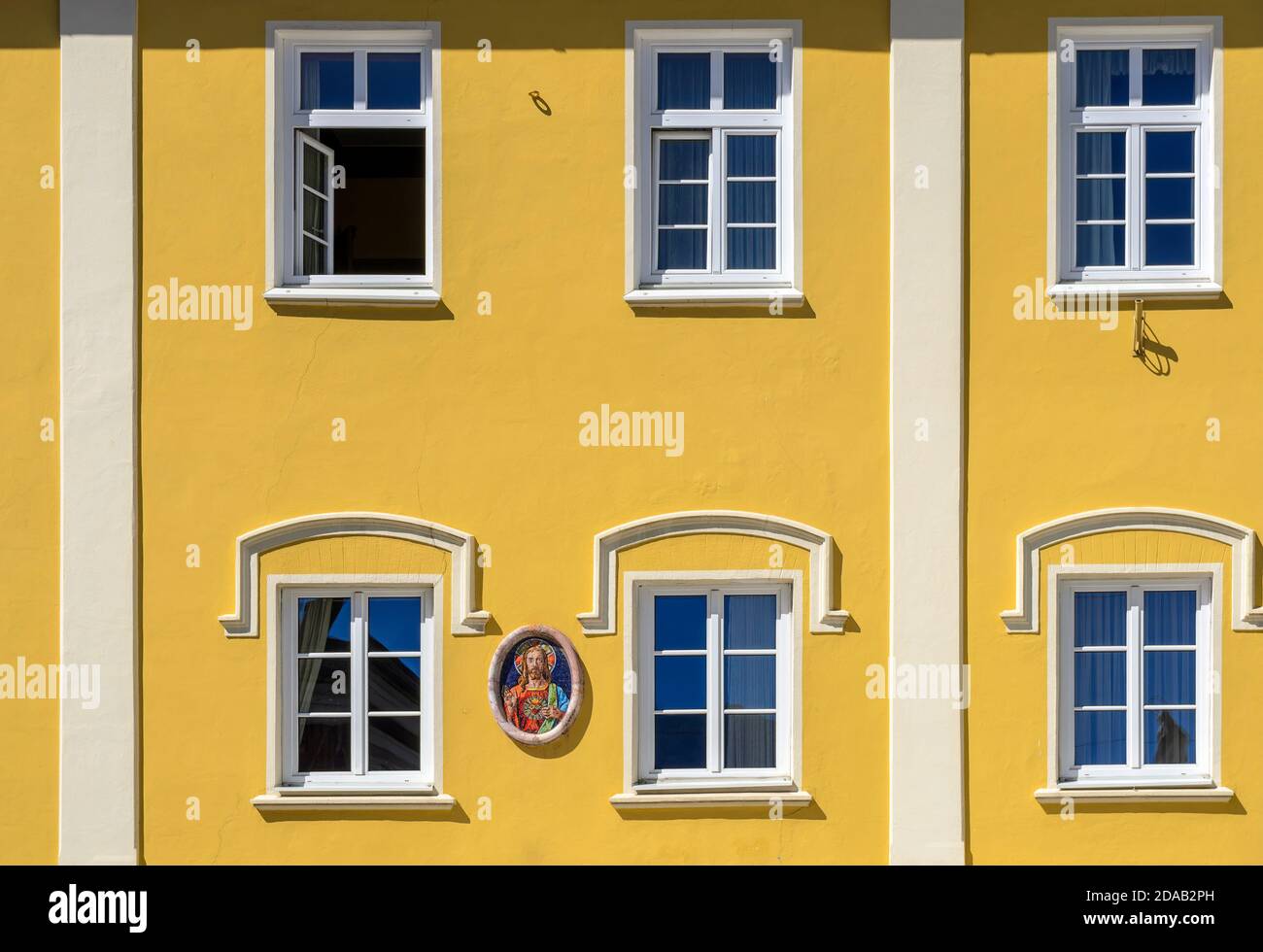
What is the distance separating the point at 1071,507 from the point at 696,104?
375 centimetres

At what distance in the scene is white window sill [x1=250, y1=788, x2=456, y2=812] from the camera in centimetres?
880

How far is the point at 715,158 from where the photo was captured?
9.05 metres

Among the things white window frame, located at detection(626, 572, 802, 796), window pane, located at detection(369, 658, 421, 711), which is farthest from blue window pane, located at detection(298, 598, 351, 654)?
white window frame, located at detection(626, 572, 802, 796)

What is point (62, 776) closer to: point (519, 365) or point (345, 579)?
point (345, 579)

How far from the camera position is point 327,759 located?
29.5 ft

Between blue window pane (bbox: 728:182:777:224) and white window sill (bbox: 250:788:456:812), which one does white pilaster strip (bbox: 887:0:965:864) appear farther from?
white window sill (bbox: 250:788:456:812)

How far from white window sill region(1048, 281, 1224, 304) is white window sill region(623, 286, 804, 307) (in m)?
1.78

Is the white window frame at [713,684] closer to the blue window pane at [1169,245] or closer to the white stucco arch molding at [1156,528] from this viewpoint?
the white stucco arch molding at [1156,528]

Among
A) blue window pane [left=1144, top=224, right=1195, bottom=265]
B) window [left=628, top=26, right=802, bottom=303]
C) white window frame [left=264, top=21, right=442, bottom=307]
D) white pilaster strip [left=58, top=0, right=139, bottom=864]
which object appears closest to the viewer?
white pilaster strip [left=58, top=0, right=139, bottom=864]

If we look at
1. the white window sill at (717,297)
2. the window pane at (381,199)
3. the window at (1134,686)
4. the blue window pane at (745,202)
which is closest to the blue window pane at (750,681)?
the window at (1134,686)

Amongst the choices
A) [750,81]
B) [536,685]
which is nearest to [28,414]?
[536,685]

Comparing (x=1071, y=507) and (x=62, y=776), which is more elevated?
(x=1071, y=507)

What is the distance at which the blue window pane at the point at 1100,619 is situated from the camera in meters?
8.99
